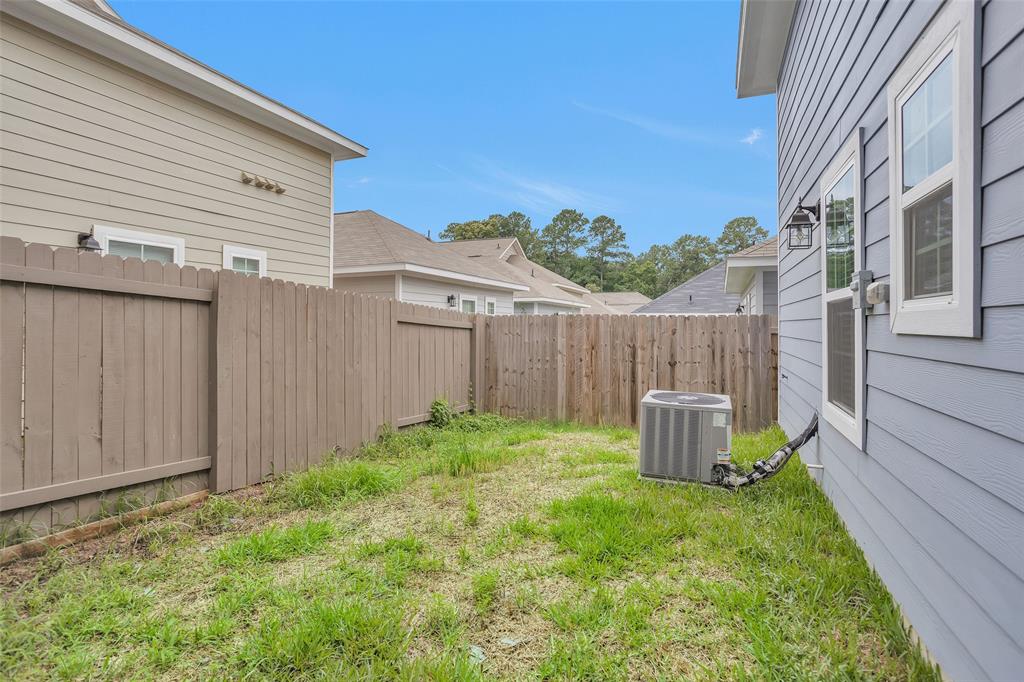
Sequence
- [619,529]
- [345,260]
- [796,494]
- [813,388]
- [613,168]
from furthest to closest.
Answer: [613,168] < [345,260] < [813,388] < [796,494] < [619,529]

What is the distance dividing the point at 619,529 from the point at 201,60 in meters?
6.47

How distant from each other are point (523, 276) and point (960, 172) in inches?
751

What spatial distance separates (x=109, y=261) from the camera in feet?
10.0

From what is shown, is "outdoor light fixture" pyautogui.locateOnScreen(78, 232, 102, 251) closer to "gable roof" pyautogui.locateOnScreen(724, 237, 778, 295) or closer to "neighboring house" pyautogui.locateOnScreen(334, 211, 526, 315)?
"neighboring house" pyautogui.locateOnScreen(334, 211, 526, 315)

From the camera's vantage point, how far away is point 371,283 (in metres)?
10.6

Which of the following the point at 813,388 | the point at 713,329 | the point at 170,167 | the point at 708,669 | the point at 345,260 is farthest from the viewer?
the point at 345,260

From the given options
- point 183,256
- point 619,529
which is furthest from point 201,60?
point 619,529

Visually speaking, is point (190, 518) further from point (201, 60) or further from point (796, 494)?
point (201, 60)

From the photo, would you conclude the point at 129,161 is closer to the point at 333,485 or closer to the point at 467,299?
the point at 333,485

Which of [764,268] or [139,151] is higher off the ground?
[139,151]

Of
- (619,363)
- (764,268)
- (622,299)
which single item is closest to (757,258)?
(764,268)

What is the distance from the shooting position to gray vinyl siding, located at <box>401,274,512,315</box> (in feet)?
34.7

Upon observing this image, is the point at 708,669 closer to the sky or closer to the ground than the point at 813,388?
closer to the ground

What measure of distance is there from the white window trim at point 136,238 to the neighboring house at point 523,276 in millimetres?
11728
